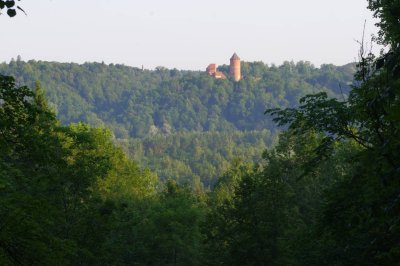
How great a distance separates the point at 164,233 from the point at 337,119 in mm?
22867

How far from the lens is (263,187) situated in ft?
89.5

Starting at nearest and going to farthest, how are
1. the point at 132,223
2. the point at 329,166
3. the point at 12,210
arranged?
the point at 12,210 → the point at 132,223 → the point at 329,166

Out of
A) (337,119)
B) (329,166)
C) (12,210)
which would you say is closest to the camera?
(12,210)

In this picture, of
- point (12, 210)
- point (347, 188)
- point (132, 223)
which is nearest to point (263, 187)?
point (132, 223)

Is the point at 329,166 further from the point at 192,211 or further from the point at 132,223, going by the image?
the point at 132,223

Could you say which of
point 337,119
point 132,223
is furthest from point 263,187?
point 337,119

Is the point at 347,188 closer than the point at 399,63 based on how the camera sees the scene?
No

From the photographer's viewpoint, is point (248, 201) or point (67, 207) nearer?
point (67, 207)

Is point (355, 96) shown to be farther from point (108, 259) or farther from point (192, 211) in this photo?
point (192, 211)

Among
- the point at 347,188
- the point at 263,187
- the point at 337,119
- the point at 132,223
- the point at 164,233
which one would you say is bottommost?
the point at 164,233

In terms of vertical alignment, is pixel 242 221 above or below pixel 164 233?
above

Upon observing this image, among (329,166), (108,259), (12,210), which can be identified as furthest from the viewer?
(329,166)

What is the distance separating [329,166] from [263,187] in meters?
11.4

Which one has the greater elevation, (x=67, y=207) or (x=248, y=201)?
(x=67, y=207)
